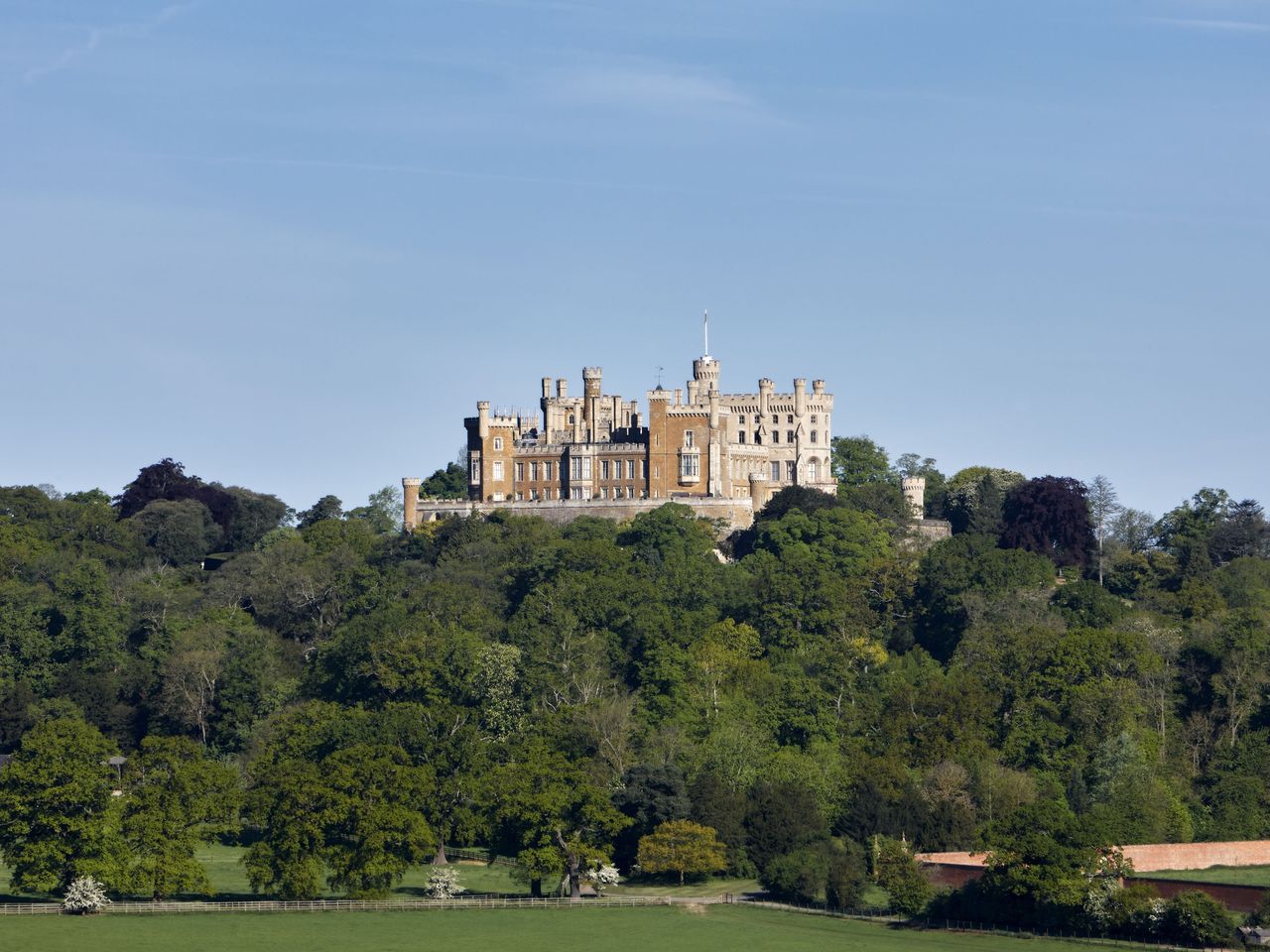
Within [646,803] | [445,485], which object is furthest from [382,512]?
[646,803]

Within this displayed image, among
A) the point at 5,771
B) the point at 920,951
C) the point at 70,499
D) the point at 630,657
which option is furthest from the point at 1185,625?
the point at 70,499

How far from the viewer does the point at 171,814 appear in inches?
3533

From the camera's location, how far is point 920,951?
80.6 m

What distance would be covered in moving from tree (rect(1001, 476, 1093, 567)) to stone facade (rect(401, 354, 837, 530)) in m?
10.2

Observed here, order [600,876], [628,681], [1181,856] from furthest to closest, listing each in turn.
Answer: [628,681]
[1181,856]
[600,876]

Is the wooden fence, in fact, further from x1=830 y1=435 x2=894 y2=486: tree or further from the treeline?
x1=830 y1=435 x2=894 y2=486: tree

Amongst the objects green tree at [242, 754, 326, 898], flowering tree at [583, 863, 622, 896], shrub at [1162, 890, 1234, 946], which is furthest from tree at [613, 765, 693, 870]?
shrub at [1162, 890, 1234, 946]

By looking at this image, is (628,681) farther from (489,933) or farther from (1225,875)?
(489,933)

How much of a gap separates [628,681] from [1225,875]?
30.5 meters

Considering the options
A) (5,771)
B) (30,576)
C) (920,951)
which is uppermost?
(30,576)

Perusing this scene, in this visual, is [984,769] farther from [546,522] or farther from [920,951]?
[546,522]

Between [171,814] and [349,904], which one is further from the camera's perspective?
[171,814]

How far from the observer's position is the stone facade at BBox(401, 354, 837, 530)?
447ft

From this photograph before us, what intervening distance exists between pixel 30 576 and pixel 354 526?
1601 centimetres
